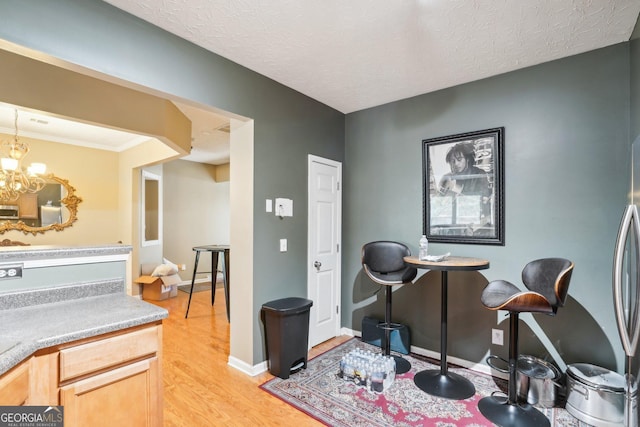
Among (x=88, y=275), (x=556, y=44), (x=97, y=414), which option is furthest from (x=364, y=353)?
(x=556, y=44)

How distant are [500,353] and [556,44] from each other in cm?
250

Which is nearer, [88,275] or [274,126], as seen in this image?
[88,275]

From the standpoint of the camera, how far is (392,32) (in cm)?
214

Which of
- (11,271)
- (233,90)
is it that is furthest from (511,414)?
(233,90)

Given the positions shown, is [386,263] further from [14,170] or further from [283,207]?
[14,170]

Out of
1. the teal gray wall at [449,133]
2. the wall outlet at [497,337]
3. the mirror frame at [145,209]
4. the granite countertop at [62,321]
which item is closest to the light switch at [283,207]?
the teal gray wall at [449,133]

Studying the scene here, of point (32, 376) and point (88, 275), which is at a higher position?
point (88, 275)

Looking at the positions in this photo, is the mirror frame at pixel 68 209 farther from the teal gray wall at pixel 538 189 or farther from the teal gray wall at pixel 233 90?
the teal gray wall at pixel 538 189

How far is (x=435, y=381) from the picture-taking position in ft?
8.24

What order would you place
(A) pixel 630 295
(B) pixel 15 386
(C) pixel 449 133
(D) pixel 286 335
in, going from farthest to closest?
(C) pixel 449 133, (D) pixel 286 335, (A) pixel 630 295, (B) pixel 15 386

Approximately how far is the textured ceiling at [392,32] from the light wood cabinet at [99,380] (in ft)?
6.23

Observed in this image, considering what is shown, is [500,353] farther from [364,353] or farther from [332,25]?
[332,25]

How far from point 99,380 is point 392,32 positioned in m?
2.57

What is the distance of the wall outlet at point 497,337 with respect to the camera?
8.79 ft
